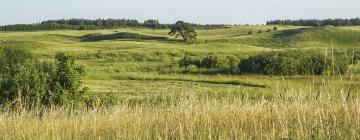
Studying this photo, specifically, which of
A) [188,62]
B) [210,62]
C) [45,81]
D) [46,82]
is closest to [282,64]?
[210,62]

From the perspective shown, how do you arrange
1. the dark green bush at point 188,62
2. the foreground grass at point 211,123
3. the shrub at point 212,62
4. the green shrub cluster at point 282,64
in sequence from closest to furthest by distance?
the foreground grass at point 211,123 < the green shrub cluster at point 282,64 < the shrub at point 212,62 < the dark green bush at point 188,62

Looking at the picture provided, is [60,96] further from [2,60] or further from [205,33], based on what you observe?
[205,33]

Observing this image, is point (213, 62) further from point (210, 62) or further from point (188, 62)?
point (188, 62)

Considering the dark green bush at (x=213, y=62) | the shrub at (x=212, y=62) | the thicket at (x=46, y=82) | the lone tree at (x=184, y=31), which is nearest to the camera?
the thicket at (x=46, y=82)

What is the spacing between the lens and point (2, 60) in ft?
84.5

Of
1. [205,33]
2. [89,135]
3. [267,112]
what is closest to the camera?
[89,135]

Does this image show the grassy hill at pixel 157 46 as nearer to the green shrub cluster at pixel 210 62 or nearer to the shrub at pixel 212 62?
the green shrub cluster at pixel 210 62

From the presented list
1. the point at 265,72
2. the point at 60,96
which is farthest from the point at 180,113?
the point at 265,72

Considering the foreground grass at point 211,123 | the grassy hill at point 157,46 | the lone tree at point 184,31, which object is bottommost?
the grassy hill at point 157,46

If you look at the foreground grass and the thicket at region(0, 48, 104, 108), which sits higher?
the foreground grass

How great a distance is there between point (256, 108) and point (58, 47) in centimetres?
8851

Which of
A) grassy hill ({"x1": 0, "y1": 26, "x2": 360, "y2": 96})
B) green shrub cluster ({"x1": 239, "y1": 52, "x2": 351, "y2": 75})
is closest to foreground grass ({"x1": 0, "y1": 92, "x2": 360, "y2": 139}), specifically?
green shrub cluster ({"x1": 239, "y1": 52, "x2": 351, "y2": 75})

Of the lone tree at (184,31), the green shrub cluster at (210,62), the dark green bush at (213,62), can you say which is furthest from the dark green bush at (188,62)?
the lone tree at (184,31)

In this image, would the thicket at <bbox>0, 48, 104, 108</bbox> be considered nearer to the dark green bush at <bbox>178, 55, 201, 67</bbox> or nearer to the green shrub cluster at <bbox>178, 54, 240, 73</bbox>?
the green shrub cluster at <bbox>178, 54, 240, 73</bbox>
